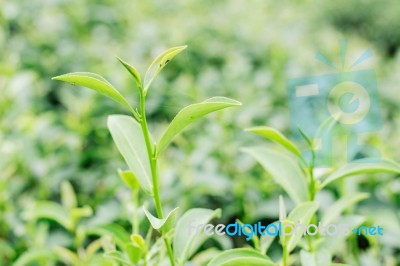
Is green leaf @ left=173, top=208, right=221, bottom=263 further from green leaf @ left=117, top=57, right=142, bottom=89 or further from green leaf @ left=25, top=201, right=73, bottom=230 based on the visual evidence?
green leaf @ left=25, top=201, right=73, bottom=230

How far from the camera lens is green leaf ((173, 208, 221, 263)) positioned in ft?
2.88

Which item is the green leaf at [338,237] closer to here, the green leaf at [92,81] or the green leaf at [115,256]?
the green leaf at [115,256]

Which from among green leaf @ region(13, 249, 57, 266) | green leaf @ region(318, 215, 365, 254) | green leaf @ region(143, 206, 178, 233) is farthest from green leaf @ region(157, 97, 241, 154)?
green leaf @ region(13, 249, 57, 266)

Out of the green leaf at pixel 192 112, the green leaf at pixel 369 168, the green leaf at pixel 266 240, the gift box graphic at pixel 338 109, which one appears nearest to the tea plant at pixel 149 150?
the green leaf at pixel 192 112

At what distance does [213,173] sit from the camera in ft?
4.87

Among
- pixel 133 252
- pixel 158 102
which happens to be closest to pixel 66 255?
pixel 133 252

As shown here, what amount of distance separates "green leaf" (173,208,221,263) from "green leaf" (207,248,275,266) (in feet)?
0.26

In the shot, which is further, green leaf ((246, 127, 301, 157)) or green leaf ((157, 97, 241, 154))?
Answer: green leaf ((246, 127, 301, 157))

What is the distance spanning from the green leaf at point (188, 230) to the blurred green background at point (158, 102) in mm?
268

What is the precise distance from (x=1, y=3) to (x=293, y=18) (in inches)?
70.2

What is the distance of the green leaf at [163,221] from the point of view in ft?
2.44

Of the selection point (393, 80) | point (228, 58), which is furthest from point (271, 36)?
point (393, 80)

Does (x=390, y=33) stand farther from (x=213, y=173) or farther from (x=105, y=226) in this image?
(x=105, y=226)

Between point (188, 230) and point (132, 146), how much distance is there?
176 mm
